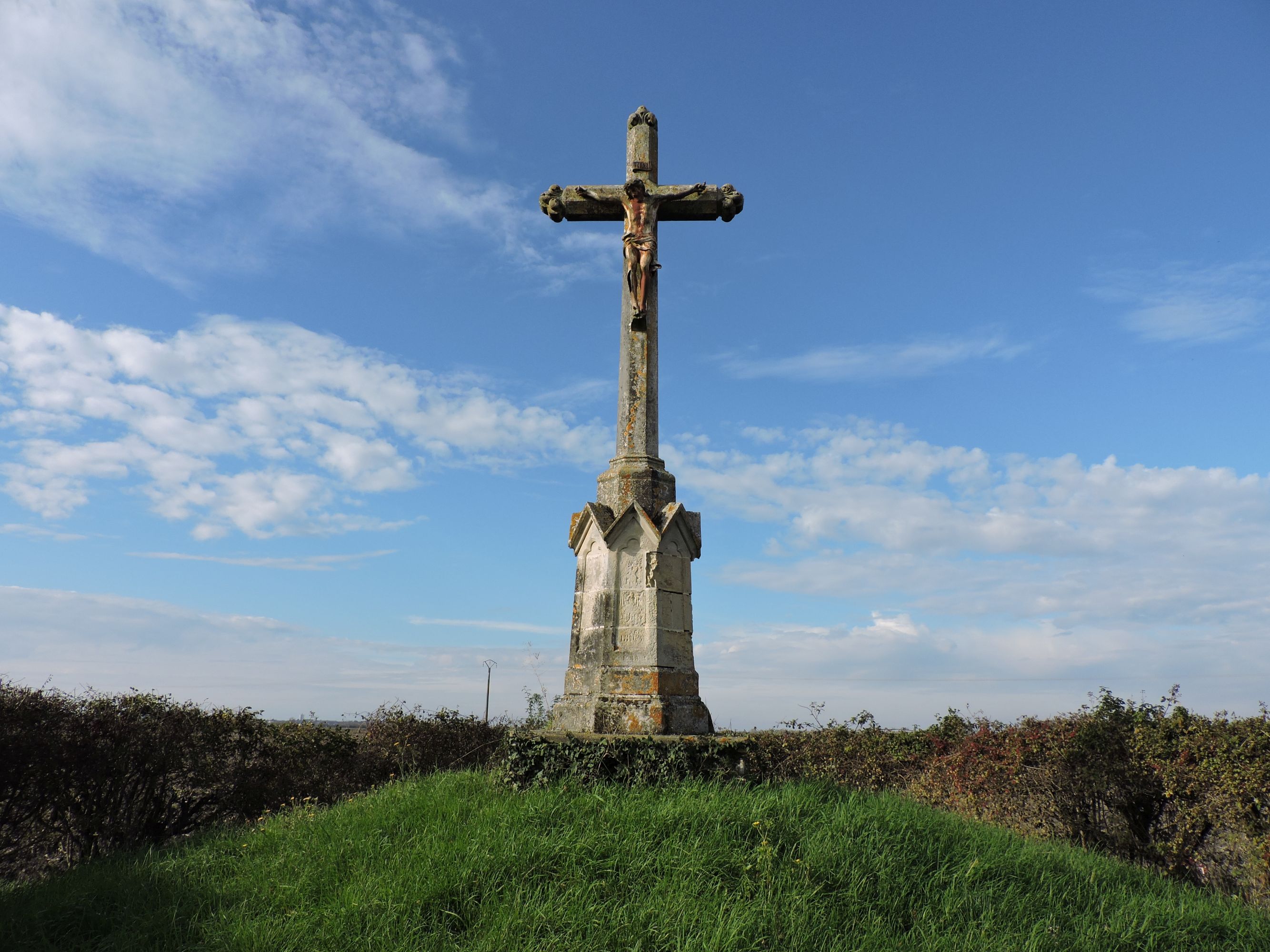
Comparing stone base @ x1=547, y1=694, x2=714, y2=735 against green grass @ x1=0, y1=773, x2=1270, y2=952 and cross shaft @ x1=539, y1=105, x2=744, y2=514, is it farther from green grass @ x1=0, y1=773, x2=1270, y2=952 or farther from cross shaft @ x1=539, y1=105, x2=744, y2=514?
cross shaft @ x1=539, y1=105, x2=744, y2=514

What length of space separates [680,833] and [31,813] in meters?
7.46

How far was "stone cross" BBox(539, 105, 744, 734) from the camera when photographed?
714 cm

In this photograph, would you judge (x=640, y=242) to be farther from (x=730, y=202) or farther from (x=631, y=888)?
(x=631, y=888)

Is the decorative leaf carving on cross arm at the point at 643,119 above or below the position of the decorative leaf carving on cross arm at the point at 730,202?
above

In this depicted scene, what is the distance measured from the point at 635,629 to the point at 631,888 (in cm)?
274

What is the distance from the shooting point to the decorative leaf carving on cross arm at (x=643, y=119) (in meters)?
9.06

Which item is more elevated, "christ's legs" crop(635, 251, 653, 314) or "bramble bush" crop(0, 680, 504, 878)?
"christ's legs" crop(635, 251, 653, 314)

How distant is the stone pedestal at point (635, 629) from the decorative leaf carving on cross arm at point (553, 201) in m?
3.51

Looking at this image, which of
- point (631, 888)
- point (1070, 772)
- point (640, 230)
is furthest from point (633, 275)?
point (1070, 772)

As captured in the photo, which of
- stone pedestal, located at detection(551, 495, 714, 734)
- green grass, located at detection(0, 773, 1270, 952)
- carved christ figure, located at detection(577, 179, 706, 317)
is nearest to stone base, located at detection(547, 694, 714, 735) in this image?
stone pedestal, located at detection(551, 495, 714, 734)

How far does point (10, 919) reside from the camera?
5.41 meters

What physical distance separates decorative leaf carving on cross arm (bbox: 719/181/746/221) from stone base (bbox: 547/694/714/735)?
529 centimetres

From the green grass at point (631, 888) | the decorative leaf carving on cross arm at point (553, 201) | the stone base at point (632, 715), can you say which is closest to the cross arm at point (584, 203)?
the decorative leaf carving on cross arm at point (553, 201)

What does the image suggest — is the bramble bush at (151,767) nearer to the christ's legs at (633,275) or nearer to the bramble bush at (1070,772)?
the bramble bush at (1070,772)
